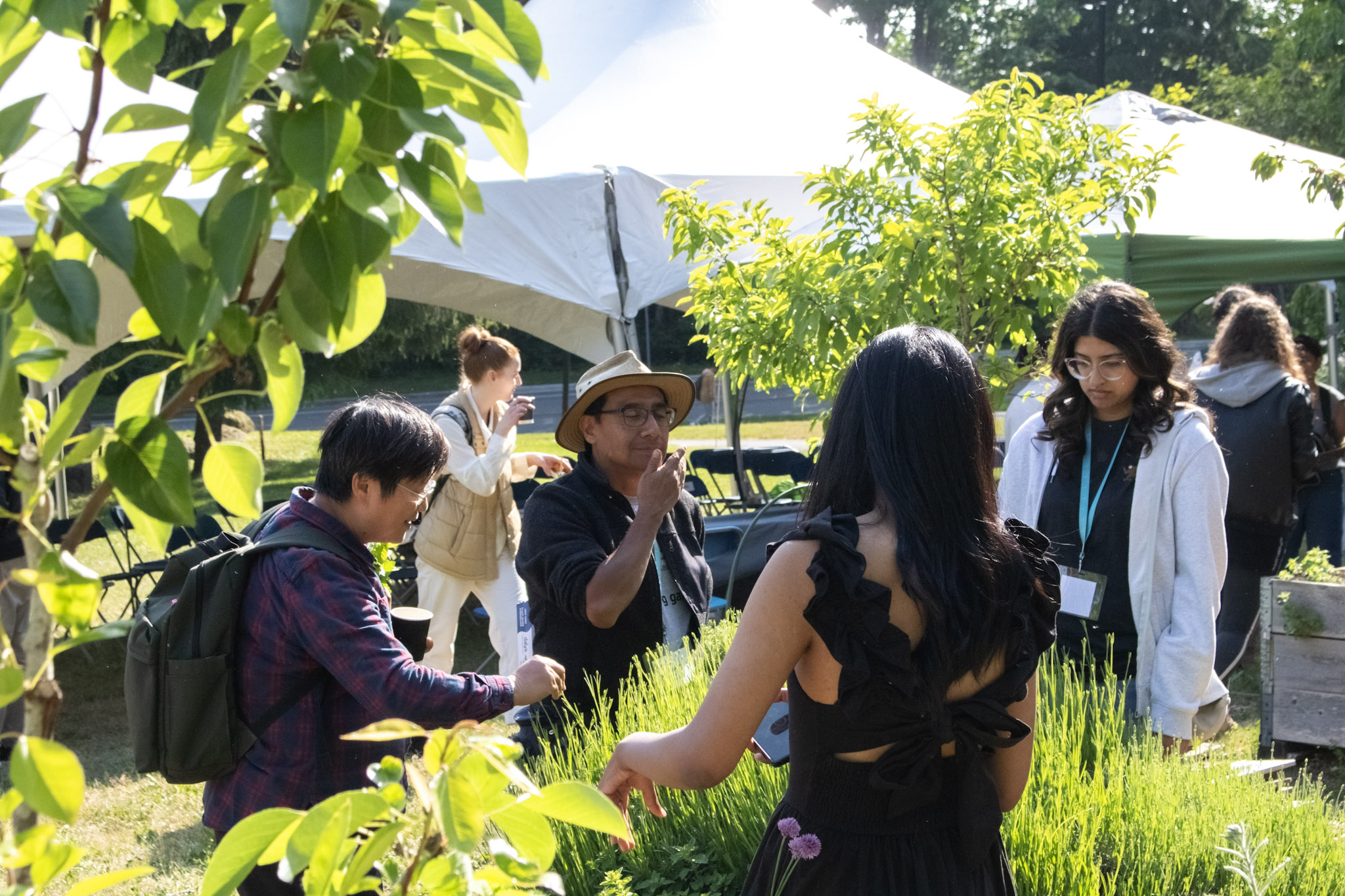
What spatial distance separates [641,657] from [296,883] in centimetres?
121

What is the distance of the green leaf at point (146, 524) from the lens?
2.35 ft

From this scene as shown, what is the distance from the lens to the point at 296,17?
593mm

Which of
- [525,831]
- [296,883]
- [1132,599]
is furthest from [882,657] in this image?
[1132,599]

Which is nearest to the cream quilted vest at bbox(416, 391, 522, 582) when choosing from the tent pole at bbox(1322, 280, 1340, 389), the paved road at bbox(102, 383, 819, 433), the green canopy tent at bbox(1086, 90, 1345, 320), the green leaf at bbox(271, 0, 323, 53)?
the green canopy tent at bbox(1086, 90, 1345, 320)

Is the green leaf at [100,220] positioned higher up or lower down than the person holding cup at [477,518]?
higher up

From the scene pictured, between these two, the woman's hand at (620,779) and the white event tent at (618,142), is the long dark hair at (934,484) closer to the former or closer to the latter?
the woman's hand at (620,779)

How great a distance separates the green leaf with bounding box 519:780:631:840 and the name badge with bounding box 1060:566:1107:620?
234 centimetres

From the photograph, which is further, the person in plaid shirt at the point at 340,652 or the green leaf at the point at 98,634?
the person in plaid shirt at the point at 340,652

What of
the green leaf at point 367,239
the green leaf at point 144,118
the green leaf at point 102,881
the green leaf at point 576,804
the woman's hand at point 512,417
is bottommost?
the woman's hand at point 512,417

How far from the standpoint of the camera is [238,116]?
732 mm

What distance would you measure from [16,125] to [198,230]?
4.6 inches

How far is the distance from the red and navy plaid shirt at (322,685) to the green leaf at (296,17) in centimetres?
158

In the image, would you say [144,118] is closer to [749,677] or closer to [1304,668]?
[749,677]

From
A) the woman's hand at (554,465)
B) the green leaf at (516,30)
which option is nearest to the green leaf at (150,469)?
the green leaf at (516,30)
